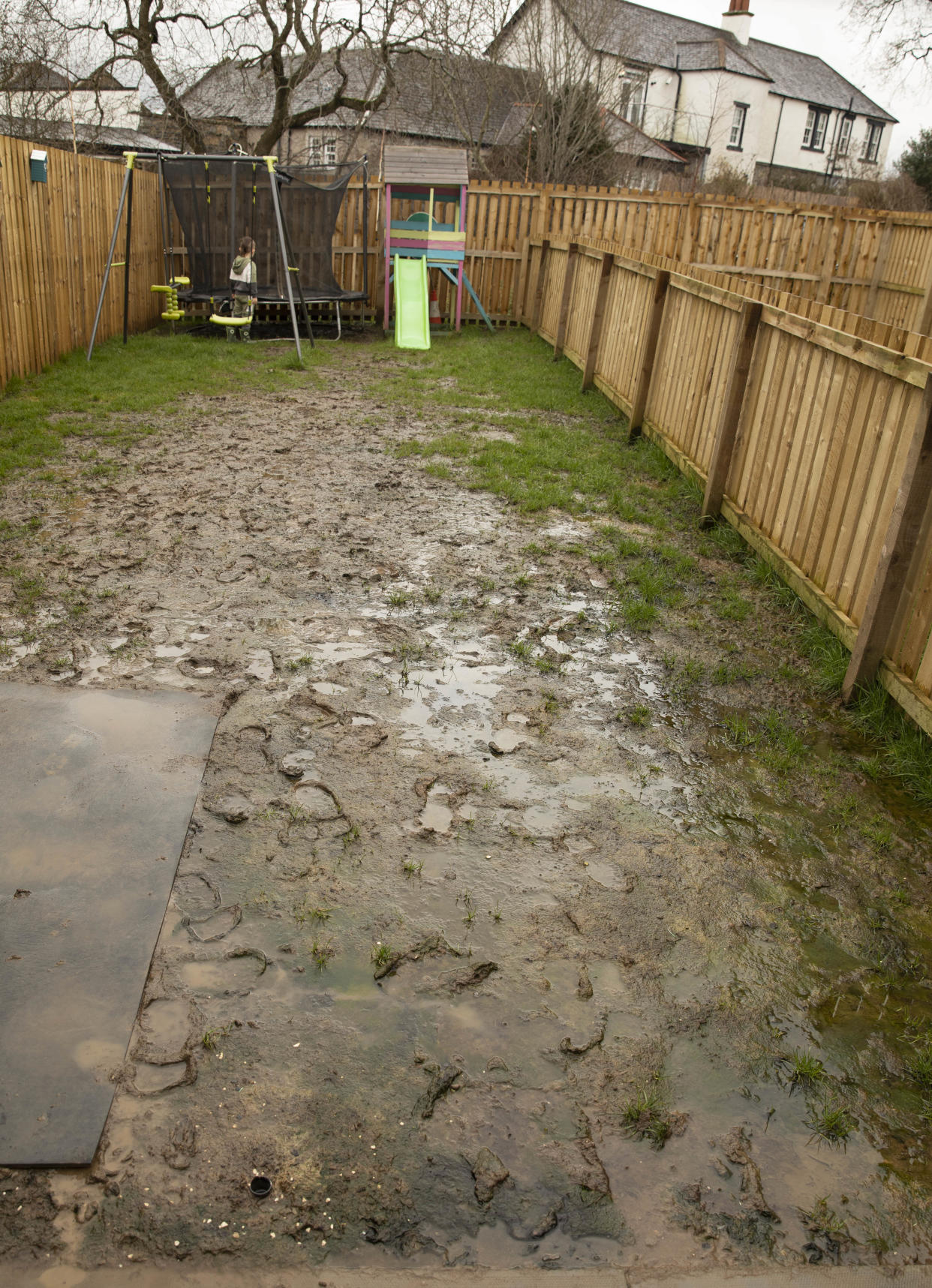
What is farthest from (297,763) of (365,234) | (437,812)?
(365,234)

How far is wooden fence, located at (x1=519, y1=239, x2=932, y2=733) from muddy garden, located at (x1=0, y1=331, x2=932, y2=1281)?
283mm

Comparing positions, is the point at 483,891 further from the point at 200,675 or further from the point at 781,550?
the point at 781,550

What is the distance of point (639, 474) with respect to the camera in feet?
25.8

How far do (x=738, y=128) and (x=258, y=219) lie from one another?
4129 centimetres

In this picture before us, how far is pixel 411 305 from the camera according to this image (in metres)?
14.3

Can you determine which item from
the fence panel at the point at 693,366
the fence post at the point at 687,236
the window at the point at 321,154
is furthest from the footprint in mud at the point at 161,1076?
the window at the point at 321,154

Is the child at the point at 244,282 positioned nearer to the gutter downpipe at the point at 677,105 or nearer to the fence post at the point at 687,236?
the fence post at the point at 687,236

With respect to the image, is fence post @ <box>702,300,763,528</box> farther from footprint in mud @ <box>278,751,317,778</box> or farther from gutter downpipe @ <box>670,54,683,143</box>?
gutter downpipe @ <box>670,54,683,143</box>

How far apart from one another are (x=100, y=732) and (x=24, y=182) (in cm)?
799

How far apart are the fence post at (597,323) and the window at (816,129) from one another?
159ft

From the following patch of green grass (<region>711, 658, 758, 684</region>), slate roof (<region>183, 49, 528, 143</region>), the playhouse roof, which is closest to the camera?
patch of green grass (<region>711, 658, 758, 684</region>)

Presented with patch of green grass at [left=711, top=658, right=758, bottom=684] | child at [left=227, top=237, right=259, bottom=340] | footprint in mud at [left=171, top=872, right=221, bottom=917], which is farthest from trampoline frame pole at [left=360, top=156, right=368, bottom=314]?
footprint in mud at [left=171, top=872, right=221, bottom=917]

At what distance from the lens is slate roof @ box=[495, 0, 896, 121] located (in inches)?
1738

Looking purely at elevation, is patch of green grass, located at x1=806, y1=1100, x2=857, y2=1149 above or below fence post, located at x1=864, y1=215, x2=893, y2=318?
below
